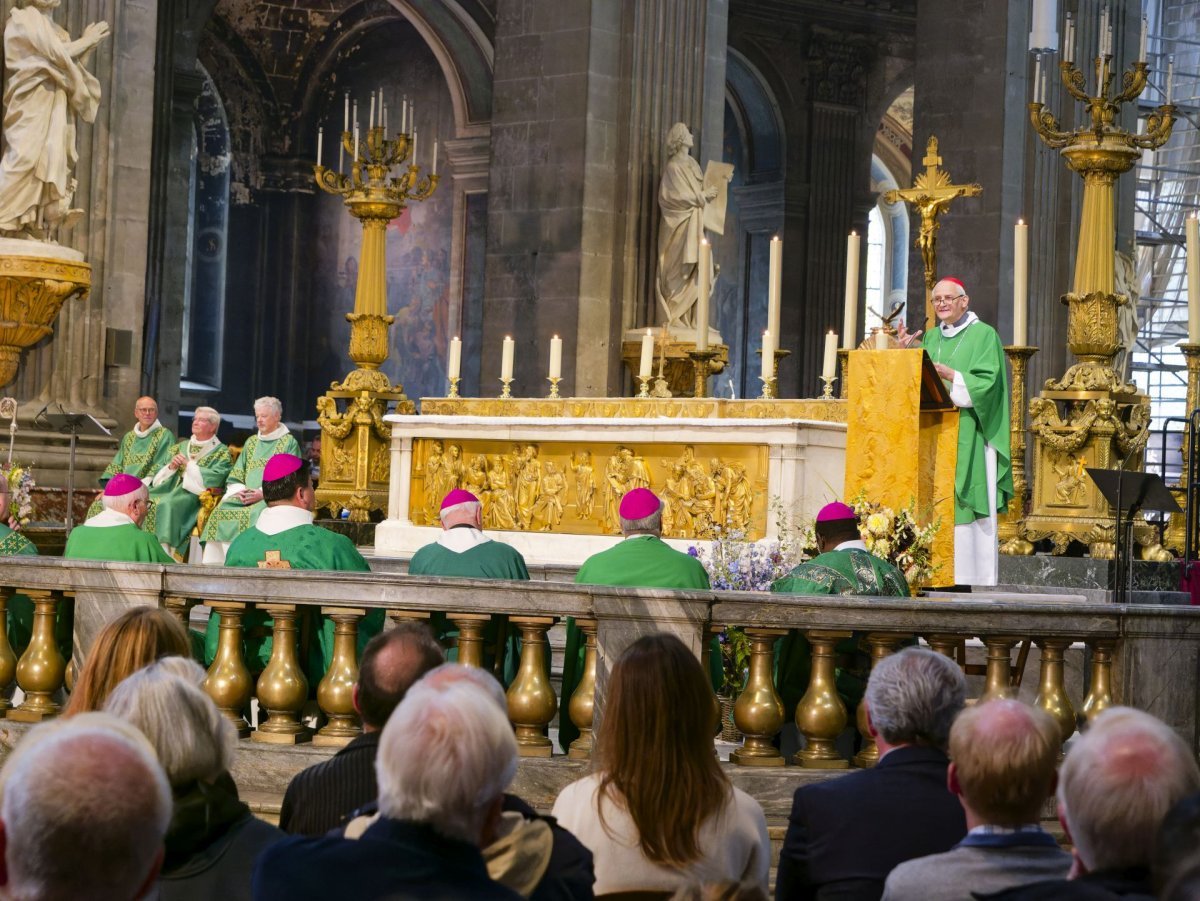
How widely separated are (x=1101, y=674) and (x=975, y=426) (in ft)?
10.9

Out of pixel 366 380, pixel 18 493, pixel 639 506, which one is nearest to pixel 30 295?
pixel 18 493

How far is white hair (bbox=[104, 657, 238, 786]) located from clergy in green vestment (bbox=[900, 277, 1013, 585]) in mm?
5847

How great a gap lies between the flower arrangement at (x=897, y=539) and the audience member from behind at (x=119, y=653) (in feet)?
11.6

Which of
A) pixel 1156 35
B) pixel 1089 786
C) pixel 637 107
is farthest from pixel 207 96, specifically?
pixel 1089 786

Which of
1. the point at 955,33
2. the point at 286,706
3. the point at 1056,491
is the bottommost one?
the point at 286,706

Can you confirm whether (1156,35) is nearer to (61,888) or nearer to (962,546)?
(962,546)

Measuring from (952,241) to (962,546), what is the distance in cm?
1104

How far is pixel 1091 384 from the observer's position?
12.0m

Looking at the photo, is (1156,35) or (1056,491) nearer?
(1056,491)

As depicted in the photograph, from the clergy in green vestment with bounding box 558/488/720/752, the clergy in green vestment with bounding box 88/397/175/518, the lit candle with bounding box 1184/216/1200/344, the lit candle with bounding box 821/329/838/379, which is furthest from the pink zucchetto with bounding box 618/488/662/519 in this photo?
the clergy in green vestment with bounding box 88/397/175/518

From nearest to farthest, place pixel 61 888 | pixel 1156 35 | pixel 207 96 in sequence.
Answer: pixel 61 888
pixel 207 96
pixel 1156 35

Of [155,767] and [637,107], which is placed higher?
[637,107]

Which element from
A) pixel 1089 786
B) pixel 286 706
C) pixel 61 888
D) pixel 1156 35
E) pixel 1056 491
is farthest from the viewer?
pixel 1156 35

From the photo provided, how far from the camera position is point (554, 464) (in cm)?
1277
